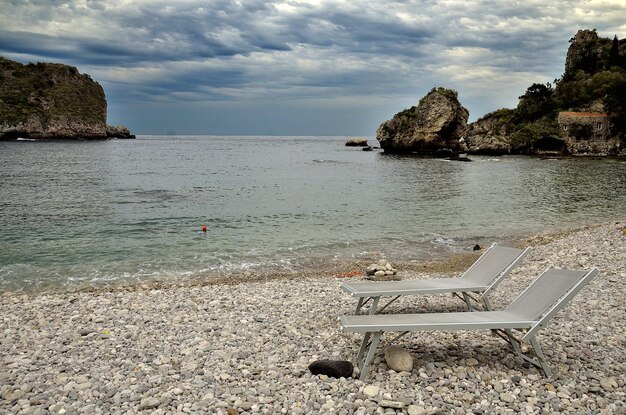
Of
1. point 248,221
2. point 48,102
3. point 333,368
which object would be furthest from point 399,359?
point 48,102

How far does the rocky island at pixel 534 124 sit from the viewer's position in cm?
8756

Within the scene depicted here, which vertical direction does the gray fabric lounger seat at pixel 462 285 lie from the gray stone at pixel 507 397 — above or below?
above

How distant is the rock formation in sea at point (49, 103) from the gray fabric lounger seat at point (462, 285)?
159 meters

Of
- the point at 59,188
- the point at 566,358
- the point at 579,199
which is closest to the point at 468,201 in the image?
the point at 579,199

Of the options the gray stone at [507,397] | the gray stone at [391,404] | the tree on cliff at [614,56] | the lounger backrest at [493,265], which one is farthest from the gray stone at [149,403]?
the tree on cliff at [614,56]

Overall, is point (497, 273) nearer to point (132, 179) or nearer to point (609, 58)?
point (132, 179)

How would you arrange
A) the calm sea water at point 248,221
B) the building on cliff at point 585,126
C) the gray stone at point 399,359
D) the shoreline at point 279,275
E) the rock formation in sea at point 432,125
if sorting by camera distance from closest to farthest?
the gray stone at point 399,359, the shoreline at point 279,275, the calm sea water at point 248,221, the building on cliff at point 585,126, the rock formation in sea at point 432,125

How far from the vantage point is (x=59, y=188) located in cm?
3522

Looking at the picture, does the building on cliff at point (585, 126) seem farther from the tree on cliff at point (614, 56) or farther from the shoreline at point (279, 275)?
the shoreline at point (279, 275)

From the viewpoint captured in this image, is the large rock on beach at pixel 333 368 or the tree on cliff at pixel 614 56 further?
the tree on cliff at pixel 614 56

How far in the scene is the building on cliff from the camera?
285 feet

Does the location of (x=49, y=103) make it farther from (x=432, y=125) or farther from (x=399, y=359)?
(x=399, y=359)

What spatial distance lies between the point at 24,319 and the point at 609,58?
137603 mm

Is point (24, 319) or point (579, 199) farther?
point (579, 199)
